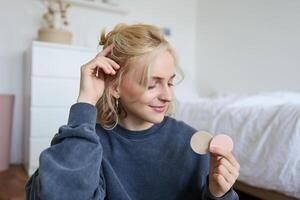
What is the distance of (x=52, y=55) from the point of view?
77.7 inches

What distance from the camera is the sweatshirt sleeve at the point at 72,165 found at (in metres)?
0.54

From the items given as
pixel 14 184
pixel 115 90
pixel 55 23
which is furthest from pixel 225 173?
pixel 55 23

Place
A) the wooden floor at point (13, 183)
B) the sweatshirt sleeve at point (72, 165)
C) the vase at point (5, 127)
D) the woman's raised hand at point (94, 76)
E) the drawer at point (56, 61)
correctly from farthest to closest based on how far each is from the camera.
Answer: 1. the vase at point (5, 127)
2. the drawer at point (56, 61)
3. the wooden floor at point (13, 183)
4. the woman's raised hand at point (94, 76)
5. the sweatshirt sleeve at point (72, 165)

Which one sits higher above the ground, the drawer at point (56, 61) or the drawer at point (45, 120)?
the drawer at point (56, 61)

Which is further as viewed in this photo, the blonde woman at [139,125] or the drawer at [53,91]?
the drawer at [53,91]

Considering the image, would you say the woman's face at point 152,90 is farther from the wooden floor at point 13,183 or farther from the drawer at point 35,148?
the drawer at point 35,148

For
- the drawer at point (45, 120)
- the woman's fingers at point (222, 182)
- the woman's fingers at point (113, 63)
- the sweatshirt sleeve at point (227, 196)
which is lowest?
the drawer at point (45, 120)

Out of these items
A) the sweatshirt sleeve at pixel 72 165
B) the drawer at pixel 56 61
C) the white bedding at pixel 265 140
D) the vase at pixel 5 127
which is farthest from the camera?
the vase at pixel 5 127

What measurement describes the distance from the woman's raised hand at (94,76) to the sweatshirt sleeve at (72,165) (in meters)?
0.05

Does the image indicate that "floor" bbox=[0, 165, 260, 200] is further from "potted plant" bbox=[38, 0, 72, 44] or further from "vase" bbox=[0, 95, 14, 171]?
"potted plant" bbox=[38, 0, 72, 44]

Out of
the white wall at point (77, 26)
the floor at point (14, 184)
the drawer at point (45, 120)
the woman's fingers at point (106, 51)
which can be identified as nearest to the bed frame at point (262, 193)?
the floor at point (14, 184)

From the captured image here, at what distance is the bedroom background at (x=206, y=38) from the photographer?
7.39ft

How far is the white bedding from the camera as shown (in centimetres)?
112

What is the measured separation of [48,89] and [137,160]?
143 centimetres
